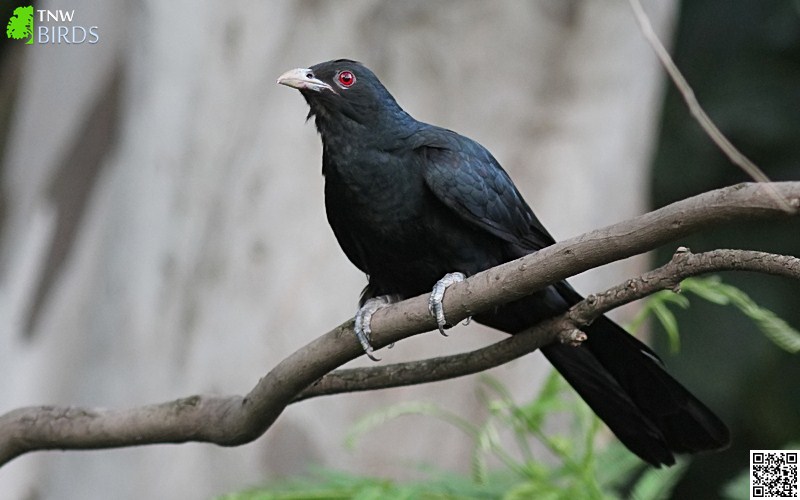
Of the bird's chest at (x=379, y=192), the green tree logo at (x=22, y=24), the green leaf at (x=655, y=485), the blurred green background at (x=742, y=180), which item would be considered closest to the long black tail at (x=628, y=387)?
the bird's chest at (x=379, y=192)

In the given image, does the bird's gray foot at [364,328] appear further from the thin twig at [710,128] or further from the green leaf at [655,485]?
the green leaf at [655,485]

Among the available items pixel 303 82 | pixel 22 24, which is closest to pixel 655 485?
pixel 303 82

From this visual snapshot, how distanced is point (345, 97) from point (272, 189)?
90.7 inches

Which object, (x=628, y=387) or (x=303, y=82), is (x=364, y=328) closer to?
(x=628, y=387)

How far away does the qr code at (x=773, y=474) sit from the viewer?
11.3 feet

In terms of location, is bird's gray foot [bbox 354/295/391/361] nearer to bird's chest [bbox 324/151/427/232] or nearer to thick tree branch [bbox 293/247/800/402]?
thick tree branch [bbox 293/247/800/402]

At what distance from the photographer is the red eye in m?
3.47

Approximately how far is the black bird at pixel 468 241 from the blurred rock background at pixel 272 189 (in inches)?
90.8

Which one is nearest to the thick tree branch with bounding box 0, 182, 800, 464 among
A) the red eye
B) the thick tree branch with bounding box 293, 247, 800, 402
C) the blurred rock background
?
the thick tree branch with bounding box 293, 247, 800, 402

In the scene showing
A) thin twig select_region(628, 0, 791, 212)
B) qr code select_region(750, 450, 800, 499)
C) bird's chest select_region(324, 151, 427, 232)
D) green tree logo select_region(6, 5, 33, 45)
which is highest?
green tree logo select_region(6, 5, 33, 45)

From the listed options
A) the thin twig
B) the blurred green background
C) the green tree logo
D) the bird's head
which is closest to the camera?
the thin twig

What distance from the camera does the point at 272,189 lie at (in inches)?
223

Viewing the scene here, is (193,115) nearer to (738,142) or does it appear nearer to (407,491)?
(407,491)

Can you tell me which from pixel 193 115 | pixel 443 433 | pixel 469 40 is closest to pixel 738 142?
pixel 469 40
